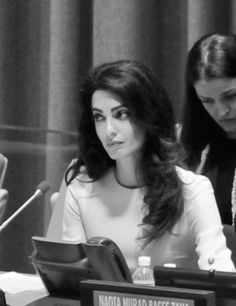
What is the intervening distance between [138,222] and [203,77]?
47 centimetres

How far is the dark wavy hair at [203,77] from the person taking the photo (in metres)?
2.07

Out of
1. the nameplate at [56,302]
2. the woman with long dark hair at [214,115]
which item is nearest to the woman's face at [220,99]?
the woman with long dark hair at [214,115]

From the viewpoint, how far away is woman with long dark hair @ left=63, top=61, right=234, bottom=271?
185cm

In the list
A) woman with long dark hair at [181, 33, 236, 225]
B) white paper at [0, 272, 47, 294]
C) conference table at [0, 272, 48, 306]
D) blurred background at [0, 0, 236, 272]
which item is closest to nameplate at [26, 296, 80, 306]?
conference table at [0, 272, 48, 306]

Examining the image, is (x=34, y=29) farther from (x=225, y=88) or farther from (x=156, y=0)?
(x=225, y=88)

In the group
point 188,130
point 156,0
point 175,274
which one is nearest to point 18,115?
point 156,0

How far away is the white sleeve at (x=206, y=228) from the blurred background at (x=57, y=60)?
94 cm

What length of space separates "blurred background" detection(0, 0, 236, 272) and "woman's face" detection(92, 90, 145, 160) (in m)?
0.96

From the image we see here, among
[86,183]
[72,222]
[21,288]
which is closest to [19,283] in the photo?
[21,288]

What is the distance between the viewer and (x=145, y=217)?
1896mm

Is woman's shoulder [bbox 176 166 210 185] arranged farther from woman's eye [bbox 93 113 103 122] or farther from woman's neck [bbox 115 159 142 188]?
woman's eye [bbox 93 113 103 122]

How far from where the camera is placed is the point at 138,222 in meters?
1.92

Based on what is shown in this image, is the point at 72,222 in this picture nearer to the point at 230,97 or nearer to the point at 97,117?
the point at 97,117

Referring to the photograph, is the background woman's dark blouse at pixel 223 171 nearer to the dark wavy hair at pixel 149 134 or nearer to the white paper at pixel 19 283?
the dark wavy hair at pixel 149 134
